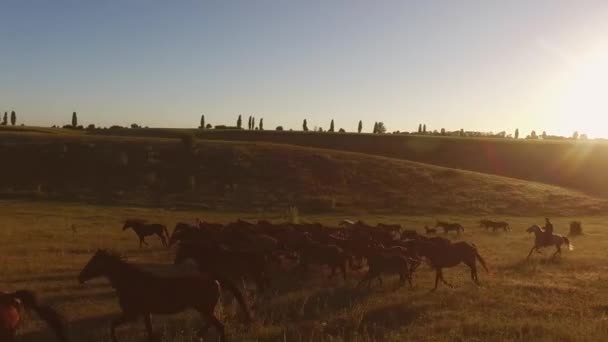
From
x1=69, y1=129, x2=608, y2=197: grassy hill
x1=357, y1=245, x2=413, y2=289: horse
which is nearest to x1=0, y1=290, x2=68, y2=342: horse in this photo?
x1=357, y1=245, x2=413, y2=289: horse

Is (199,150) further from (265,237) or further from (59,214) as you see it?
(265,237)

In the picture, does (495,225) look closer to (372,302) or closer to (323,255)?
(323,255)

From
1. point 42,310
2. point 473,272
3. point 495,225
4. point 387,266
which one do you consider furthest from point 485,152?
point 42,310

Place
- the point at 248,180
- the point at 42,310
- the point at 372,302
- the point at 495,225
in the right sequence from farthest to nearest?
the point at 248,180, the point at 495,225, the point at 372,302, the point at 42,310

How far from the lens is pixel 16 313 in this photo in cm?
904

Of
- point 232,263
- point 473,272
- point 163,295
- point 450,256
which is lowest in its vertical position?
point 473,272

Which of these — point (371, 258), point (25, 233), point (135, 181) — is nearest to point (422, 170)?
point (135, 181)

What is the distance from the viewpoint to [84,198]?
54.8 m

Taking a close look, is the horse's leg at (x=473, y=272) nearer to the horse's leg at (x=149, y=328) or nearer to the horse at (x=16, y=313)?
the horse's leg at (x=149, y=328)

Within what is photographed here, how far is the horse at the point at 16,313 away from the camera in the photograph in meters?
8.80

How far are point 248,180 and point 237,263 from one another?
47.7 metres

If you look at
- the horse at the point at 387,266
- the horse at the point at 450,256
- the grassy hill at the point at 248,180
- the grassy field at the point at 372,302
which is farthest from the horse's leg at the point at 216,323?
the grassy hill at the point at 248,180

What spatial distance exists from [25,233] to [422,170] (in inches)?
2002

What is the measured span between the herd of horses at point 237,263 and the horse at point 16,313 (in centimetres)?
1
